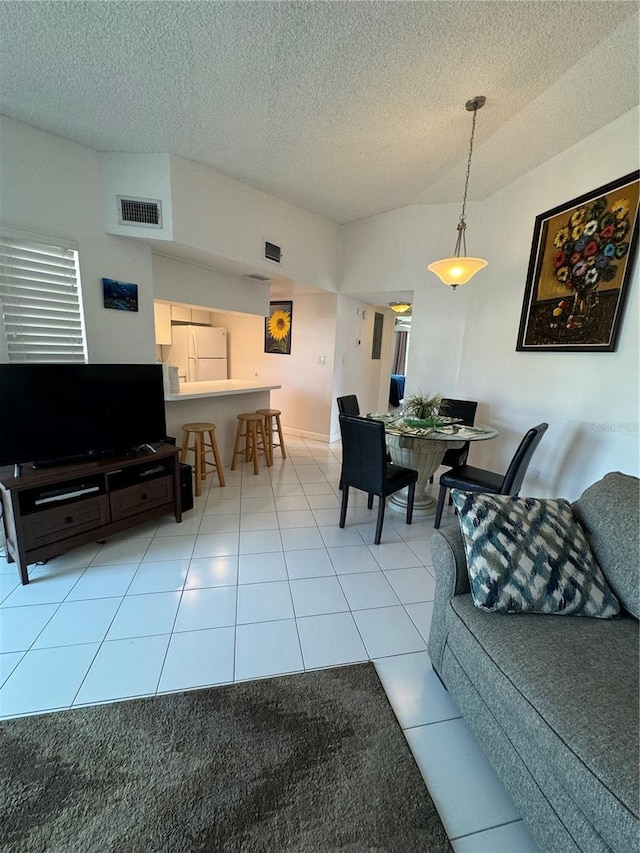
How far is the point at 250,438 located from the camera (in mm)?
4086

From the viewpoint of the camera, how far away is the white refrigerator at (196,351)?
189 inches

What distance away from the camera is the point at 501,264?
339 centimetres

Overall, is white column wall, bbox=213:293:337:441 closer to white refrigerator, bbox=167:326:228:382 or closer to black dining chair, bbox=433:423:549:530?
white refrigerator, bbox=167:326:228:382

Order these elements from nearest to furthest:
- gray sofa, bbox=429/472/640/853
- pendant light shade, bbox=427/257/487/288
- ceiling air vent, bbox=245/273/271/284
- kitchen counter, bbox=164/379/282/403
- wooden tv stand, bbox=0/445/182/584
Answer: gray sofa, bbox=429/472/640/853
wooden tv stand, bbox=0/445/182/584
pendant light shade, bbox=427/257/487/288
kitchen counter, bbox=164/379/282/403
ceiling air vent, bbox=245/273/271/284

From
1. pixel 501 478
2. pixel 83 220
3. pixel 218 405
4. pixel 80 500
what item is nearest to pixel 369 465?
pixel 501 478

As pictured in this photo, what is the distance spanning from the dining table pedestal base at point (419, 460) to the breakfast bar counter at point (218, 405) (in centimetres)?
179

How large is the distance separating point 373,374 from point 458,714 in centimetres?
504

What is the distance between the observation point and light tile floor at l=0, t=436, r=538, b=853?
1251 mm

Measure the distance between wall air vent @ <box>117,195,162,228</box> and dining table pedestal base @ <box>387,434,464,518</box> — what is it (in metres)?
2.58

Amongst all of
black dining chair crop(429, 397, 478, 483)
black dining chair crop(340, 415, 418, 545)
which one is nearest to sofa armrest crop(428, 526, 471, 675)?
black dining chair crop(340, 415, 418, 545)

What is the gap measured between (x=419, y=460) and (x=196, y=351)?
3542 mm

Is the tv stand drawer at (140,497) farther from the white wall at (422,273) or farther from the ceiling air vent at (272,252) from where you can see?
the white wall at (422,273)

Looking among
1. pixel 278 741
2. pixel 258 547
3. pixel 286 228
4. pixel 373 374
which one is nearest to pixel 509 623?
pixel 278 741

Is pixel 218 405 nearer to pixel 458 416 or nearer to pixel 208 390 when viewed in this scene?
pixel 208 390
